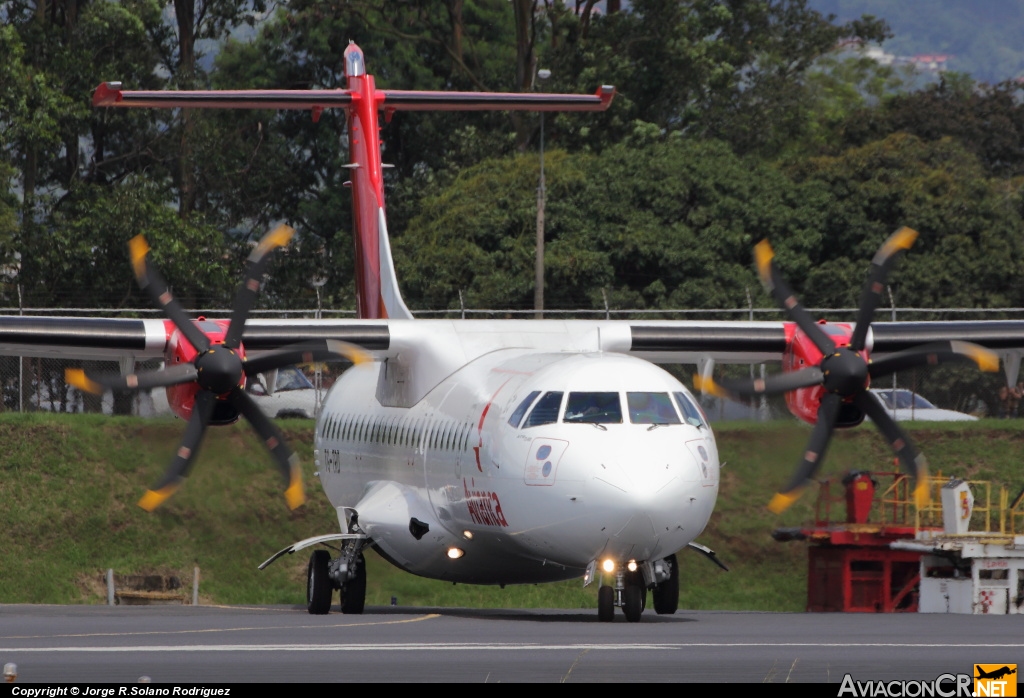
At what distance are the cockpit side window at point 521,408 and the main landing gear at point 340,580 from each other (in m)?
4.27

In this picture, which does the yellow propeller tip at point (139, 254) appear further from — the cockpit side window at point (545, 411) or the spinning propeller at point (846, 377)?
the spinning propeller at point (846, 377)

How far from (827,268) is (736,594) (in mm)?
10825

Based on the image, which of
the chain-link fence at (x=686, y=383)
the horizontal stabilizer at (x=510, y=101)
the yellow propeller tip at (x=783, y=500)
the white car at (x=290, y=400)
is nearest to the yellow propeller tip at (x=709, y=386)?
the yellow propeller tip at (x=783, y=500)

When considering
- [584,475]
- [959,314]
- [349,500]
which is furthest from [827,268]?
[584,475]

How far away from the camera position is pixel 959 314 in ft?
122

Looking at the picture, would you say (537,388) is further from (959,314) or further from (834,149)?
(834,149)

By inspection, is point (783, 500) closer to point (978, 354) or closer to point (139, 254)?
point (978, 354)

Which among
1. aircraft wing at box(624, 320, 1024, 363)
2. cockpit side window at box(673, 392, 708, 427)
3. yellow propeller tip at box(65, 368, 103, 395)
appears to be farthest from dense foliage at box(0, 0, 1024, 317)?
cockpit side window at box(673, 392, 708, 427)

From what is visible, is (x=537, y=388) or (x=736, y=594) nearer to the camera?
(x=537, y=388)

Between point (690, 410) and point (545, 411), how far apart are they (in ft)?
4.98

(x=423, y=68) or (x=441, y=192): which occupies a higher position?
(x=423, y=68)

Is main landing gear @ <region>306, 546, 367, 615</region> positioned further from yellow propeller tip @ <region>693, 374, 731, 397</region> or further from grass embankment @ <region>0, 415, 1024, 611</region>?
grass embankment @ <region>0, 415, 1024, 611</region>

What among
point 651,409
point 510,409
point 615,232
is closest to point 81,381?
point 510,409

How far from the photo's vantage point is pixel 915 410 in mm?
35531
